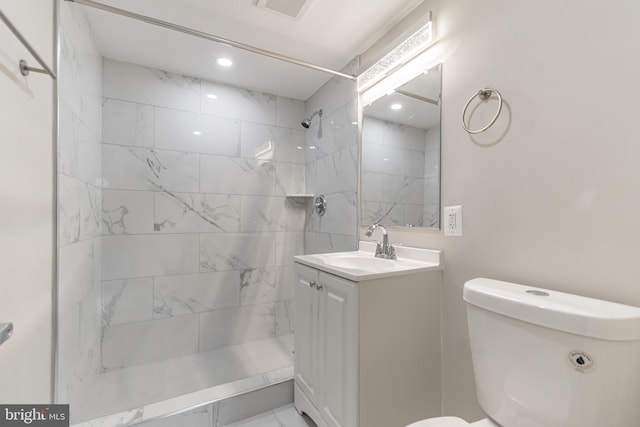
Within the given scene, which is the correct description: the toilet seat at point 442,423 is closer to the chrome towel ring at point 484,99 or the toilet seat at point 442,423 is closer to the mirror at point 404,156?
the mirror at point 404,156

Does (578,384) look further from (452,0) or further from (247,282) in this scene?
(247,282)

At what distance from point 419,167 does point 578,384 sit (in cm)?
104

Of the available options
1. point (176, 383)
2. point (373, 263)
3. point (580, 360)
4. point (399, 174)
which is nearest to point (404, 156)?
point (399, 174)

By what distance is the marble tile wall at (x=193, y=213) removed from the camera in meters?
1.94

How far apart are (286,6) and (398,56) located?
666 mm

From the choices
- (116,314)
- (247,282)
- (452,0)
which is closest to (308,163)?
(247,282)

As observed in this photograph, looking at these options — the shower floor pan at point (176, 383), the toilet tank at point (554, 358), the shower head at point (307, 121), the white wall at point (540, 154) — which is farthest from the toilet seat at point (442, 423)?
the shower head at point (307, 121)

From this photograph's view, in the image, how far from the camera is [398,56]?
1557 mm

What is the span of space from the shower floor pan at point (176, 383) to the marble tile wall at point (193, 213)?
0.12 metres

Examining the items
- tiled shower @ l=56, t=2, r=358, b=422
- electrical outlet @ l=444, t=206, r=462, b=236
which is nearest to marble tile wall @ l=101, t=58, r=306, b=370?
tiled shower @ l=56, t=2, r=358, b=422

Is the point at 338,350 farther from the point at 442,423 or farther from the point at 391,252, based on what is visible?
the point at 391,252

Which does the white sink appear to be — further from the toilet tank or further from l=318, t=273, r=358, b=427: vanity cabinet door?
the toilet tank

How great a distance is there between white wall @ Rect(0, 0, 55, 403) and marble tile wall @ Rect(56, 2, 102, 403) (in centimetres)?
11

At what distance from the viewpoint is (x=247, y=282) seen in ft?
7.79
